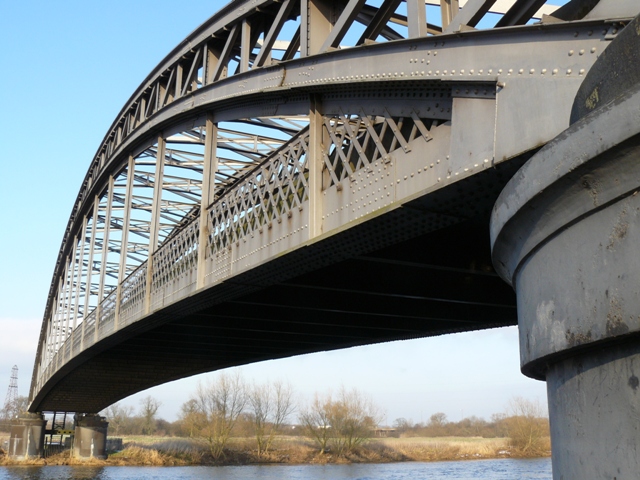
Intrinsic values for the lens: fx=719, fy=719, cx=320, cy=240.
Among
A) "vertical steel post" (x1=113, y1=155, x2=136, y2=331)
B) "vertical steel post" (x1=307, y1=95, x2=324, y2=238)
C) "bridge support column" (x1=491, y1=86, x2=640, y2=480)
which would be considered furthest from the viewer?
"vertical steel post" (x1=113, y1=155, x2=136, y2=331)

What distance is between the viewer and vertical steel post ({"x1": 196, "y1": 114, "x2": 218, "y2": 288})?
12125 millimetres

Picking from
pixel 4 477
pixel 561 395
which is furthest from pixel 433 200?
pixel 4 477

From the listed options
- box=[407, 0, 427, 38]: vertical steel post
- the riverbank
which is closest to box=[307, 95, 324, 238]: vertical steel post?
box=[407, 0, 427, 38]: vertical steel post

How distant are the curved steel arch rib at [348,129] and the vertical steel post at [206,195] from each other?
1.1 inches

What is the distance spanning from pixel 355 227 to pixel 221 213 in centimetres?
450

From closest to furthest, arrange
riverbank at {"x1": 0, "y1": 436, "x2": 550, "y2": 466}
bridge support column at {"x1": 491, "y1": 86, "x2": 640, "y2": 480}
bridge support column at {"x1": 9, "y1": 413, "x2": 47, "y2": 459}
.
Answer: bridge support column at {"x1": 491, "y1": 86, "x2": 640, "y2": 480}, bridge support column at {"x1": 9, "y1": 413, "x2": 47, "y2": 459}, riverbank at {"x1": 0, "y1": 436, "x2": 550, "y2": 466}

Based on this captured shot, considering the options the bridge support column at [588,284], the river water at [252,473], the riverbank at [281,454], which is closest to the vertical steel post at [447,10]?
the bridge support column at [588,284]

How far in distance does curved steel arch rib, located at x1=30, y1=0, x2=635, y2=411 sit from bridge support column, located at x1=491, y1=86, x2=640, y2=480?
2.13 metres

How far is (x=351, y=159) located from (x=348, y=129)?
119 cm

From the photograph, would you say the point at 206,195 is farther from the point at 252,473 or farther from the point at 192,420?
the point at 192,420

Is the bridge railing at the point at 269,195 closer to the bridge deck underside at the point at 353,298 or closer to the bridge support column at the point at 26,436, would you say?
the bridge deck underside at the point at 353,298

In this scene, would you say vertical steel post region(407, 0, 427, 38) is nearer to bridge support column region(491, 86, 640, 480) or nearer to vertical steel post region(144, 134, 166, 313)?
bridge support column region(491, 86, 640, 480)

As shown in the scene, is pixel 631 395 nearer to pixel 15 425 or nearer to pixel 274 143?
pixel 274 143

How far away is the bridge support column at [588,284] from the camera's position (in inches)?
114
